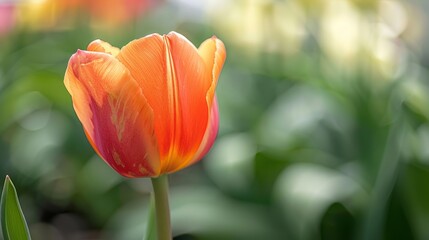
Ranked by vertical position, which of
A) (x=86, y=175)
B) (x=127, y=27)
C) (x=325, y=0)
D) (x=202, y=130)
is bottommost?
(x=86, y=175)

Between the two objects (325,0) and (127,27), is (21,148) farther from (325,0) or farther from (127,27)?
(325,0)

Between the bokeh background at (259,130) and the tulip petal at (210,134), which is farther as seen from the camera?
the bokeh background at (259,130)

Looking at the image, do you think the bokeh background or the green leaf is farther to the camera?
the bokeh background

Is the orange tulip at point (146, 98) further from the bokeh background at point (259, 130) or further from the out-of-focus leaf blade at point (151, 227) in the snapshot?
the bokeh background at point (259, 130)

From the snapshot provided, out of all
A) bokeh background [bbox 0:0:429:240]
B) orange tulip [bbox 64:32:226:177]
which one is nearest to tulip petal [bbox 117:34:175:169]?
orange tulip [bbox 64:32:226:177]

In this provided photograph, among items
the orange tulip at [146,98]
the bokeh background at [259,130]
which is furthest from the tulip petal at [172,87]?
the bokeh background at [259,130]

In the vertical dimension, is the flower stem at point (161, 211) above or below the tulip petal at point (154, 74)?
below

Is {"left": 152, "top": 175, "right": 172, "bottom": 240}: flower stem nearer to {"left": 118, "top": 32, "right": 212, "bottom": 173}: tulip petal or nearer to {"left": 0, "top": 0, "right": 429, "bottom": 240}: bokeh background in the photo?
{"left": 118, "top": 32, "right": 212, "bottom": 173}: tulip petal

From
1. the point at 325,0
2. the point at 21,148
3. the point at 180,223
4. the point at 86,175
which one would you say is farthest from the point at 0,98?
the point at 325,0

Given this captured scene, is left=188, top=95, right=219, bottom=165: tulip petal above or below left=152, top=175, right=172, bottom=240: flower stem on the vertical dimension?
above
